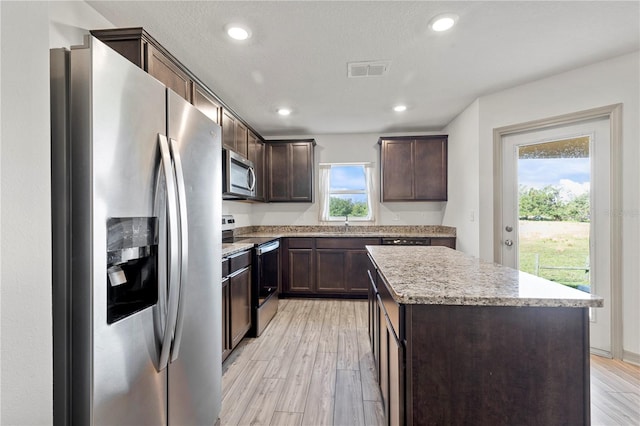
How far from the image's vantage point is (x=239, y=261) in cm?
247

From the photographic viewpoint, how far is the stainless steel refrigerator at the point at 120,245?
0.85m

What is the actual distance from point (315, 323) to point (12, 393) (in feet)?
8.80

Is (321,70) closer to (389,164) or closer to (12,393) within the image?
(389,164)

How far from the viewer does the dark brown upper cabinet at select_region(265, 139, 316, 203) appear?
14.4 feet

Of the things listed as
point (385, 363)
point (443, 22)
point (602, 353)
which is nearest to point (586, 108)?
point (443, 22)

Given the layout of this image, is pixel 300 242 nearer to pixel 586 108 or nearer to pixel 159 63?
pixel 159 63

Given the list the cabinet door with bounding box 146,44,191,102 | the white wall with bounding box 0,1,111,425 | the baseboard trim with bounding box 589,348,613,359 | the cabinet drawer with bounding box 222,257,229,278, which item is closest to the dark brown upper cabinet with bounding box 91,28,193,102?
the cabinet door with bounding box 146,44,191,102

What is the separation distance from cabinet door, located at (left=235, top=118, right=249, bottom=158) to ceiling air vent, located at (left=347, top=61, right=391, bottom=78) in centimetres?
139

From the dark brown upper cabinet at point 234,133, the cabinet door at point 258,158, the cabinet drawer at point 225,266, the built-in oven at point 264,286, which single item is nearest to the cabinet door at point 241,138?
the dark brown upper cabinet at point 234,133

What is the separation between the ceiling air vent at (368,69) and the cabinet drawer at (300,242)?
2.24 metres

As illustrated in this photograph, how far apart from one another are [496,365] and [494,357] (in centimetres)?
3

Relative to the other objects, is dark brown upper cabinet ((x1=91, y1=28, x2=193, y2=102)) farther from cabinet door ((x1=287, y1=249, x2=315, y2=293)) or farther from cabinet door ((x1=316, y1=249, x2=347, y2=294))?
cabinet door ((x1=316, y1=249, x2=347, y2=294))

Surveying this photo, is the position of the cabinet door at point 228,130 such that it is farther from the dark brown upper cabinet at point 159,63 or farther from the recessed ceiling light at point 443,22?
the recessed ceiling light at point 443,22

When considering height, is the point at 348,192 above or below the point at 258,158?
below
